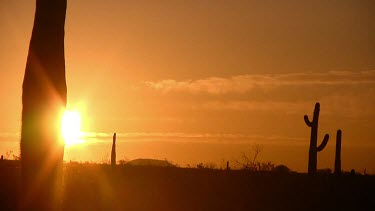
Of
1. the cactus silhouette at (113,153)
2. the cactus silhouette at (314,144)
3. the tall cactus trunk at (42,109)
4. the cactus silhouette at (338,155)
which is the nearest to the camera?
the tall cactus trunk at (42,109)

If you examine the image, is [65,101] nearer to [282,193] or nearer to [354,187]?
[282,193]

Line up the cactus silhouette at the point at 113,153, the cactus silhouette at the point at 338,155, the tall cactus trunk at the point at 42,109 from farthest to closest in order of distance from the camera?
the cactus silhouette at the point at 113,153, the cactus silhouette at the point at 338,155, the tall cactus trunk at the point at 42,109

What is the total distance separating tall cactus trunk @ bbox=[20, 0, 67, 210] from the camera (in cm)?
1042

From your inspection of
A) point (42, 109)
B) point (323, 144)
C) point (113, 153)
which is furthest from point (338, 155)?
point (42, 109)

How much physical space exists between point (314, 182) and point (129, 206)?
301 inches

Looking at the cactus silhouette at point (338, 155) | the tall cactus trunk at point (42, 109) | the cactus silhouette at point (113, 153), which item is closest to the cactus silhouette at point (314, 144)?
the cactus silhouette at point (338, 155)

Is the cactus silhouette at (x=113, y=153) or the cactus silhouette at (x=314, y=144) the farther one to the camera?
the cactus silhouette at (x=113, y=153)

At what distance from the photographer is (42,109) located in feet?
34.3

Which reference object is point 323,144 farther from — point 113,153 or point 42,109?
point 42,109

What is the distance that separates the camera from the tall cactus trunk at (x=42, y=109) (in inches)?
410

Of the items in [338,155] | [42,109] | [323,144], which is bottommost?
[338,155]

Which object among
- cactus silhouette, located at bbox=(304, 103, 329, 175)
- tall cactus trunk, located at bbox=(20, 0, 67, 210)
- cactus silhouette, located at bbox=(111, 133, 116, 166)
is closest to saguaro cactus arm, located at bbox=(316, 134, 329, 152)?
cactus silhouette, located at bbox=(304, 103, 329, 175)

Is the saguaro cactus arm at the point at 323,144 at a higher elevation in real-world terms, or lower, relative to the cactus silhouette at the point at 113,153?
higher

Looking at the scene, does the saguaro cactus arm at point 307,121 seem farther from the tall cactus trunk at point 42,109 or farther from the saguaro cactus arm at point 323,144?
the tall cactus trunk at point 42,109
